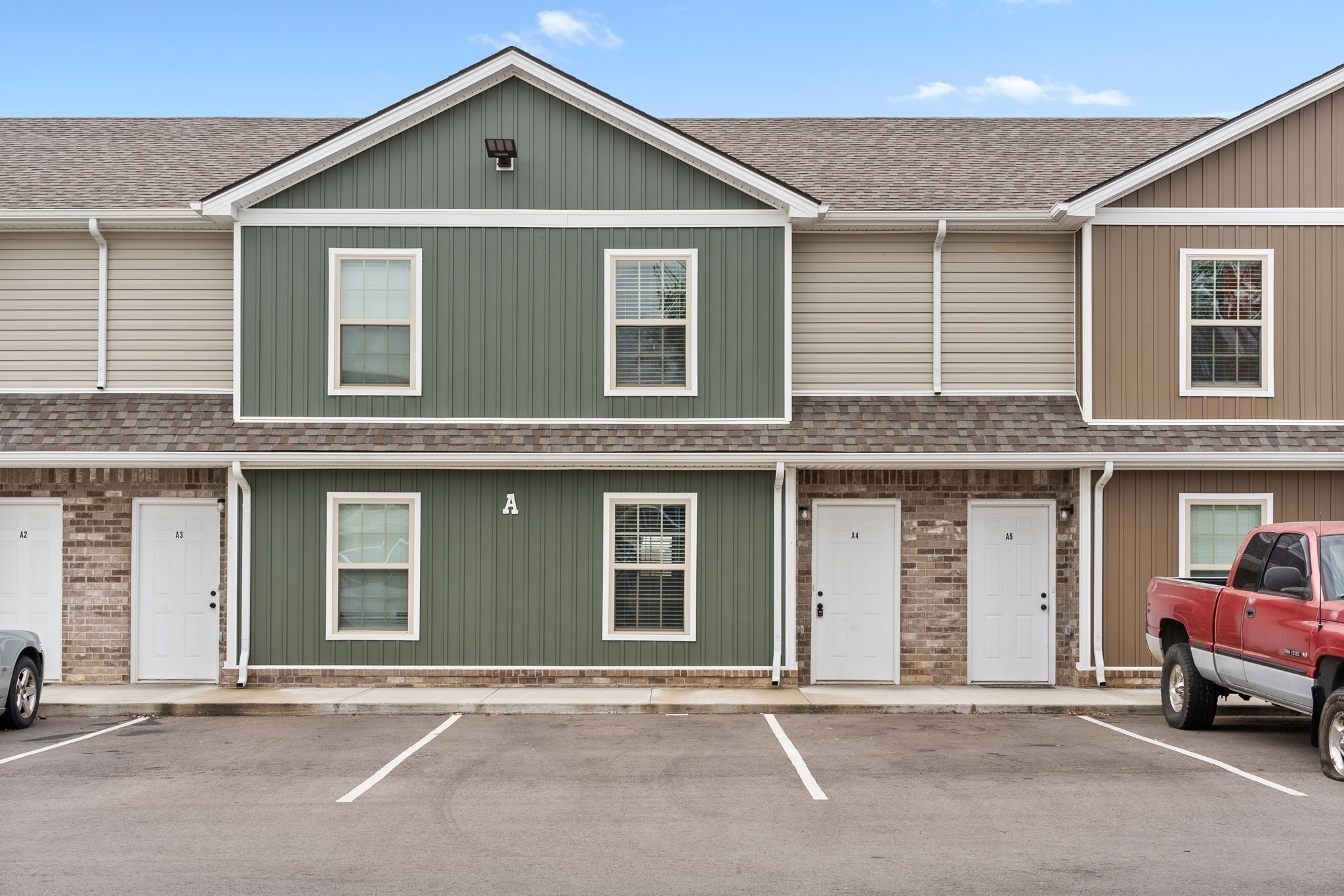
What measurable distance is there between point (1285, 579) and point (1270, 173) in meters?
6.75

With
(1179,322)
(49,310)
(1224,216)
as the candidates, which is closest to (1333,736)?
(1179,322)

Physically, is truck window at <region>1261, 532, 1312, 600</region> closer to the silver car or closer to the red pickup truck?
the red pickup truck

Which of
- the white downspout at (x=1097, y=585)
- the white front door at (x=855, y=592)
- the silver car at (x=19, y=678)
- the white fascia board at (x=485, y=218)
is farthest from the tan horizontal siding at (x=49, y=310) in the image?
the white downspout at (x=1097, y=585)

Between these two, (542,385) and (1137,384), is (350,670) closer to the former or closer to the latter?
(542,385)

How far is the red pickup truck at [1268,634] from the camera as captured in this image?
376 inches

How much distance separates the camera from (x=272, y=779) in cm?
952

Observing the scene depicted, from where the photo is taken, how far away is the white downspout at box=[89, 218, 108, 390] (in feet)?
48.2

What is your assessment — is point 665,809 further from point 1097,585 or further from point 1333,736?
point 1097,585

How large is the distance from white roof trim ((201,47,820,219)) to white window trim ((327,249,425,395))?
3.70 feet

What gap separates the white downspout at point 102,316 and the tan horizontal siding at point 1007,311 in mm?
10605

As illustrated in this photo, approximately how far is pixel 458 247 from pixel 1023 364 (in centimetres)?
726

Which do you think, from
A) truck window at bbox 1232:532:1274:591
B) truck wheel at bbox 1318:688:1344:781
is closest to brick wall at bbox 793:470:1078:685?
truck window at bbox 1232:532:1274:591

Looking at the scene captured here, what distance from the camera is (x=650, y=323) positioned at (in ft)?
47.2

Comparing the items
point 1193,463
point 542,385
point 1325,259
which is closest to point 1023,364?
point 1193,463
